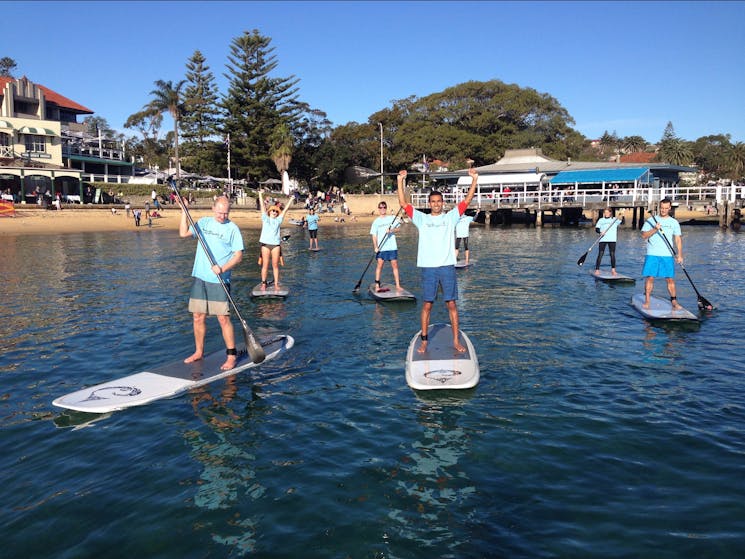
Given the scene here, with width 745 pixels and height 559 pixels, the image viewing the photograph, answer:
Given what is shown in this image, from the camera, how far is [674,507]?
4.73 metres

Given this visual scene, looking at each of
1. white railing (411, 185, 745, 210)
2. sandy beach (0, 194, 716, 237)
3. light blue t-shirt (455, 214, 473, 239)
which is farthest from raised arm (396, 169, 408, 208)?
white railing (411, 185, 745, 210)

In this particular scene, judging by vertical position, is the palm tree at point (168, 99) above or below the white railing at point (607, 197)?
above

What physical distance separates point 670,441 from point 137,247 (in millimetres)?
25867

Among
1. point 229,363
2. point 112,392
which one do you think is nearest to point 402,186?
point 229,363

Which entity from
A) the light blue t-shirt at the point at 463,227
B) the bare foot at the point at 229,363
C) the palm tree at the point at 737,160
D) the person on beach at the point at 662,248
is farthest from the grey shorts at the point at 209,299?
the palm tree at the point at 737,160

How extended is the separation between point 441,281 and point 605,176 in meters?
46.6

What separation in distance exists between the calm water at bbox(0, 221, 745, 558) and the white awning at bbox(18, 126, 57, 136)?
46160 mm

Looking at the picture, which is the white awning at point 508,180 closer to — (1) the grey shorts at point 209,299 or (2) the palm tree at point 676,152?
(1) the grey shorts at point 209,299

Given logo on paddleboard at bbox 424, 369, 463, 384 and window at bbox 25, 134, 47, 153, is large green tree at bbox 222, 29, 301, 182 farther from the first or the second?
logo on paddleboard at bbox 424, 369, 463, 384

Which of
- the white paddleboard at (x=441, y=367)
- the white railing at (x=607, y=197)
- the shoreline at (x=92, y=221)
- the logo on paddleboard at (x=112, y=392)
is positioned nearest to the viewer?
the logo on paddleboard at (x=112, y=392)

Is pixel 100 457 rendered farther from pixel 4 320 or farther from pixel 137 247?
pixel 137 247

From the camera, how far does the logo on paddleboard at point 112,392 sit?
6.80 meters

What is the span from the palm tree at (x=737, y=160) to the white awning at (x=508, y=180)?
52.2 meters

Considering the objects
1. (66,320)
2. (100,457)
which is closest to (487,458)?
(100,457)
